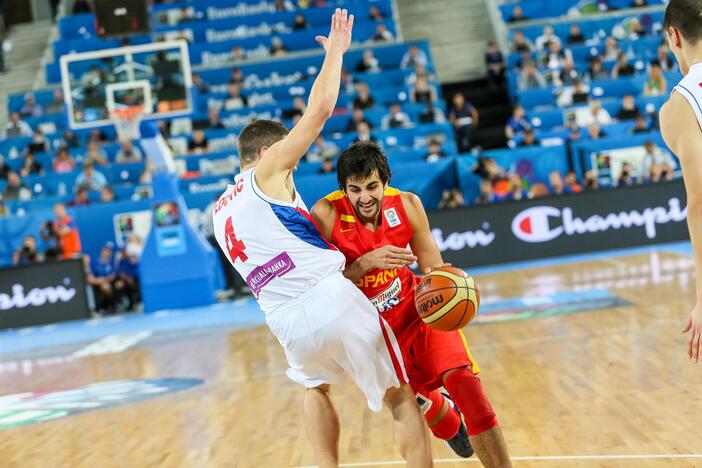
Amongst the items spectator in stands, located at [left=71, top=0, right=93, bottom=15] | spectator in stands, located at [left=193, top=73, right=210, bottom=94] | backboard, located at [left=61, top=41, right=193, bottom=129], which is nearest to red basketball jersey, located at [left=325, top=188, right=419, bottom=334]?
backboard, located at [left=61, top=41, right=193, bottom=129]

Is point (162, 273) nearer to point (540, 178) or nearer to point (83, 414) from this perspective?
point (540, 178)

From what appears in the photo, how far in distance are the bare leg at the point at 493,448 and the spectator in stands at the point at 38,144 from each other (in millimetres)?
17556

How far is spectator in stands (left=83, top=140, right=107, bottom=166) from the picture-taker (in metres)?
19.0

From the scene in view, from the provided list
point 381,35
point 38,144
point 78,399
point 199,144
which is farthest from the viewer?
point 381,35

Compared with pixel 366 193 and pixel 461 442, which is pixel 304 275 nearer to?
pixel 366 193

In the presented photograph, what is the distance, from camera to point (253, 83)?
21375mm

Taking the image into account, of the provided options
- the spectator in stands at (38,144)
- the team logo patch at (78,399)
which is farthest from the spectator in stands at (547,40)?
the team logo patch at (78,399)

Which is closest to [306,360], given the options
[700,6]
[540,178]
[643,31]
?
[700,6]

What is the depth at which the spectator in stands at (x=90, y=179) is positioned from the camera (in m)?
18.0

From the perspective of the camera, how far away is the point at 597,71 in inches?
786

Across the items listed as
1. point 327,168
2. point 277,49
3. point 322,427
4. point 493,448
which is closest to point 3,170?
point 277,49

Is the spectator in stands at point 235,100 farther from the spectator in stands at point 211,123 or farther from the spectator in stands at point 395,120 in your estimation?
the spectator in stands at point 395,120

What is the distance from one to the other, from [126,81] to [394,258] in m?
12.7

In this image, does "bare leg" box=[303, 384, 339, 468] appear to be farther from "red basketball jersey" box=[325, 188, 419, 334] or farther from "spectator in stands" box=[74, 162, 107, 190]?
"spectator in stands" box=[74, 162, 107, 190]
